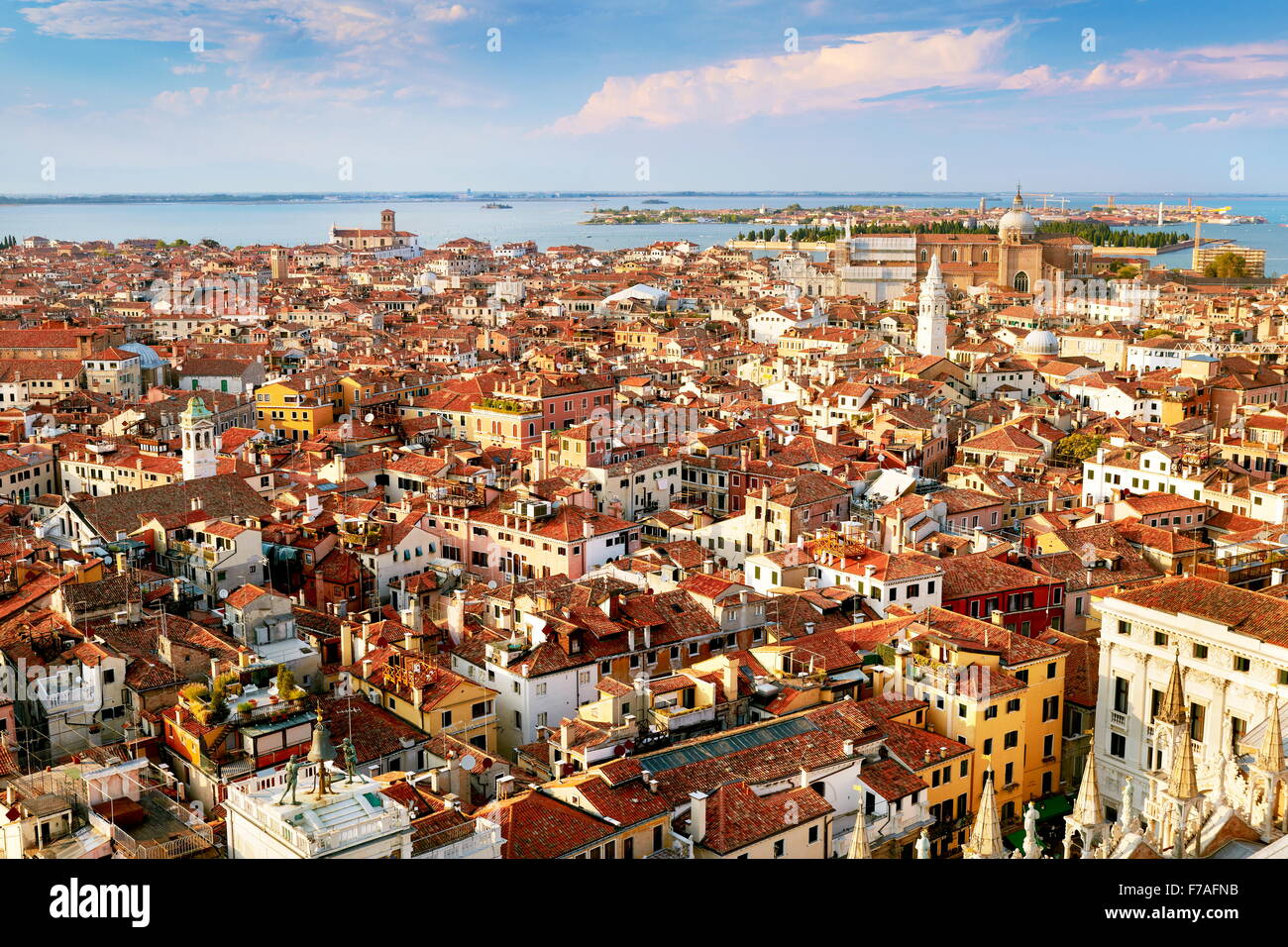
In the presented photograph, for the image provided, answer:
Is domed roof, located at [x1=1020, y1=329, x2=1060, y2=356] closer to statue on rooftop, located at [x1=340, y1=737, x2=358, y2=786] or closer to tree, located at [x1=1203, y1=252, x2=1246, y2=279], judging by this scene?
statue on rooftop, located at [x1=340, y1=737, x2=358, y2=786]

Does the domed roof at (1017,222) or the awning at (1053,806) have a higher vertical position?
the domed roof at (1017,222)

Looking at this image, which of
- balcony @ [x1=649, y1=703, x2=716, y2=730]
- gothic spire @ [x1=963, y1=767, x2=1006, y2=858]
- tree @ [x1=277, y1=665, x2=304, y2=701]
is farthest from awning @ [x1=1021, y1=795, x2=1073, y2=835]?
tree @ [x1=277, y1=665, x2=304, y2=701]

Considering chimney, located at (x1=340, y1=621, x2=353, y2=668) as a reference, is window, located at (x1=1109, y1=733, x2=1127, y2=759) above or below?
below

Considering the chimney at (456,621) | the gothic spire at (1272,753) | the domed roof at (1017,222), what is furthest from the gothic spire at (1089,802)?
the domed roof at (1017,222)

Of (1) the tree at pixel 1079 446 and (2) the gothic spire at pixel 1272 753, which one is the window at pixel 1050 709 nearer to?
(2) the gothic spire at pixel 1272 753

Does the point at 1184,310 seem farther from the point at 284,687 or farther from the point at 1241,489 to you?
the point at 284,687

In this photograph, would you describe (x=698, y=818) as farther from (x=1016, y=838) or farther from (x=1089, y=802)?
(x=1016, y=838)

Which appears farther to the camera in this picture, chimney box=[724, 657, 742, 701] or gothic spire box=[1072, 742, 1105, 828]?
chimney box=[724, 657, 742, 701]
